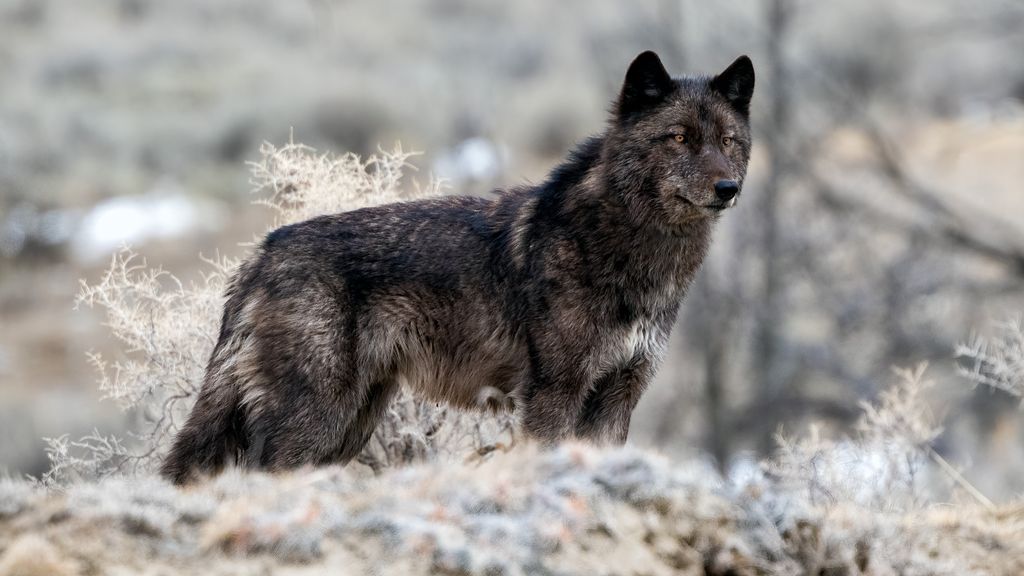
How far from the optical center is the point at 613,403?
6.10m

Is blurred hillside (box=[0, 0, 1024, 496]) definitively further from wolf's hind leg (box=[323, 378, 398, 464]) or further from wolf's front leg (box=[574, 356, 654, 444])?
wolf's front leg (box=[574, 356, 654, 444])

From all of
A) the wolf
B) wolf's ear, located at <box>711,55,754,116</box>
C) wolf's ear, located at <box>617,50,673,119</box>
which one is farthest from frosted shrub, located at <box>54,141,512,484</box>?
wolf's ear, located at <box>711,55,754,116</box>

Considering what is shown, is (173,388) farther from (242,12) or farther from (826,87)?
(242,12)

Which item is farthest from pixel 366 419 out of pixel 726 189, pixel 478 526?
pixel 726 189

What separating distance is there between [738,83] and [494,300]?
157cm

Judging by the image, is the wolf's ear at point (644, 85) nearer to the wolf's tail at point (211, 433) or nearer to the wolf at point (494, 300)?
the wolf at point (494, 300)

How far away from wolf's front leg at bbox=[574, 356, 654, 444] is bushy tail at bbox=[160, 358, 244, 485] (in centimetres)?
157

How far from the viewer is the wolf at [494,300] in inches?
231

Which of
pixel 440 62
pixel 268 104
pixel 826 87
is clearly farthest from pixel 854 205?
pixel 440 62

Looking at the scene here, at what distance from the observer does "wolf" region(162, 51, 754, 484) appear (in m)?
5.88

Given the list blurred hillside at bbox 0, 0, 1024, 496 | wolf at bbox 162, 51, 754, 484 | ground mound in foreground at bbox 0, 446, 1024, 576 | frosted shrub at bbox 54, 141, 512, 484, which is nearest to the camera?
ground mound in foreground at bbox 0, 446, 1024, 576

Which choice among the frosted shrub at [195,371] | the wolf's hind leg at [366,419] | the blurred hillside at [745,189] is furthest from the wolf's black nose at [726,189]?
the blurred hillside at [745,189]

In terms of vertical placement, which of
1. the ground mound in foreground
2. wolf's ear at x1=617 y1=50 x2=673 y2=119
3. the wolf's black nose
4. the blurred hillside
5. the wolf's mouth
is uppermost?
the blurred hillside

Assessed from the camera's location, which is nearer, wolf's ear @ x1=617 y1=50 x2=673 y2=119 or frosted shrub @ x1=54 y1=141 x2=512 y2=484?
wolf's ear @ x1=617 y1=50 x2=673 y2=119
